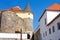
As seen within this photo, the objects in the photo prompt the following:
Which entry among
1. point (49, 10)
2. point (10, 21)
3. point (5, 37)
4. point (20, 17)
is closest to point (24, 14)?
point (20, 17)

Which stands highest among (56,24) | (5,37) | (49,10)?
(49,10)

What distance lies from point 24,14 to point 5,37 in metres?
14.0

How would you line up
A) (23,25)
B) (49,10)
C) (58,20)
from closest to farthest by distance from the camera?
(58,20)
(49,10)
(23,25)

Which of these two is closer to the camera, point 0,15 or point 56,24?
point 56,24

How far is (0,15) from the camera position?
47.8 metres

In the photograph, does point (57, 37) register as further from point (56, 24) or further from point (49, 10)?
point (49, 10)

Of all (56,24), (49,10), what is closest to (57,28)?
(56,24)

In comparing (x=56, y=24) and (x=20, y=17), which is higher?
(x=20, y=17)

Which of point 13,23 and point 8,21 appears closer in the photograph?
point 8,21

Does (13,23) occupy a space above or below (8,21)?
below

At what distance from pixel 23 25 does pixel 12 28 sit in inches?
177

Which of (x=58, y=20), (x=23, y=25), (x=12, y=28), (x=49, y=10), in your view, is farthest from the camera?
(x=23, y=25)

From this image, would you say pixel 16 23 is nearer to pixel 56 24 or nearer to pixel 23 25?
pixel 23 25

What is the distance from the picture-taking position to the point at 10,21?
151ft
